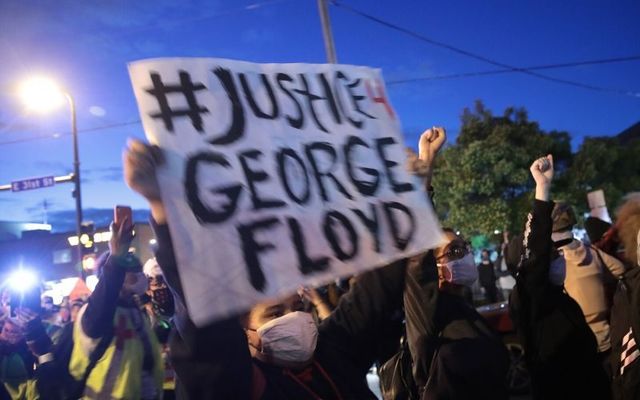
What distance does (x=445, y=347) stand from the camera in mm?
3033

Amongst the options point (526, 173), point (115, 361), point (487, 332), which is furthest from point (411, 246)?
point (526, 173)

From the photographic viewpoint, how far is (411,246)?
7.77ft

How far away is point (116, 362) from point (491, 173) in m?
20.3

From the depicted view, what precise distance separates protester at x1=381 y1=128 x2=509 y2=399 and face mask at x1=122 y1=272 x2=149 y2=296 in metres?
2.47

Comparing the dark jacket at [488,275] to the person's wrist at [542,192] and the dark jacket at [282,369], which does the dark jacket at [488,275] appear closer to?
the person's wrist at [542,192]

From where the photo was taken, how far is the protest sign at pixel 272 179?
192 cm

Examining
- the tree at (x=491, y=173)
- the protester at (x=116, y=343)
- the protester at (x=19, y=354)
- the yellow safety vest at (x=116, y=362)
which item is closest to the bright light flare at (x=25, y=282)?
the protester at (x=19, y=354)

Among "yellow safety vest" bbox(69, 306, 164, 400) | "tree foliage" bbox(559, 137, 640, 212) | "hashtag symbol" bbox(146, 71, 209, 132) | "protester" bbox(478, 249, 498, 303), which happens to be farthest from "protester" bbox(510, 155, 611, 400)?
"tree foliage" bbox(559, 137, 640, 212)

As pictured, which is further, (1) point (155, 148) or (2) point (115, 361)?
(2) point (115, 361)

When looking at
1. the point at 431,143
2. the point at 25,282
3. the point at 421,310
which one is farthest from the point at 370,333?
the point at 25,282

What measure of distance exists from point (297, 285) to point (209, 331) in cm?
35

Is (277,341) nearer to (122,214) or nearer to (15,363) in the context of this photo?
(122,214)

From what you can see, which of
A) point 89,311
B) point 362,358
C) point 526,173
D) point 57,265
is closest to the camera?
point 362,358

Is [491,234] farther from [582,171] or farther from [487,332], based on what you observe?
[487,332]
